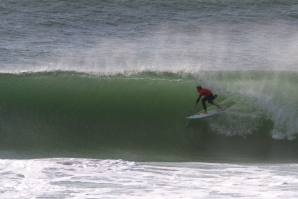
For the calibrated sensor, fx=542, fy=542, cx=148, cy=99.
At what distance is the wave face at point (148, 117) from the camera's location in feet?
35.6

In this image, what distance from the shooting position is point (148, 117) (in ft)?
39.4

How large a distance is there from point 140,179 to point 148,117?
3.77 m

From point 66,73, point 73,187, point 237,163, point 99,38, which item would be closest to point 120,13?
point 99,38

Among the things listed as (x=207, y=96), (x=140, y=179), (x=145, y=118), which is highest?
(x=207, y=96)

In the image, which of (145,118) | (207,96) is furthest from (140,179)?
(145,118)

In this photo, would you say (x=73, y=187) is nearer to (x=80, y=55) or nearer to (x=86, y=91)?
(x=86, y=91)

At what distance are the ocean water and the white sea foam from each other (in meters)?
0.02

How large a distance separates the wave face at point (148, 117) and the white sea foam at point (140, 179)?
3.41ft

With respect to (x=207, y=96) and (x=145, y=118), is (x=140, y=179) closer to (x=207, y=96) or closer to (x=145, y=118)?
(x=207, y=96)

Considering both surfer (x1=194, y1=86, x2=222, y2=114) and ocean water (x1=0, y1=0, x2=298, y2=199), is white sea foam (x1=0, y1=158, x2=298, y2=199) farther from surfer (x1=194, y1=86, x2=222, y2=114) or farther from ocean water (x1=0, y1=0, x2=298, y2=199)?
surfer (x1=194, y1=86, x2=222, y2=114)

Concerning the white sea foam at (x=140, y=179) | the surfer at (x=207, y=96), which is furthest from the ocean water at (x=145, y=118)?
the surfer at (x=207, y=96)

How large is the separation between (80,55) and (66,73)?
11.2 feet

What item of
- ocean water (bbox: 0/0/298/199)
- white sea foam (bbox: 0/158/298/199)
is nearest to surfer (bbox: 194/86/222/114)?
ocean water (bbox: 0/0/298/199)

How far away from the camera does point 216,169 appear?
934 centimetres
